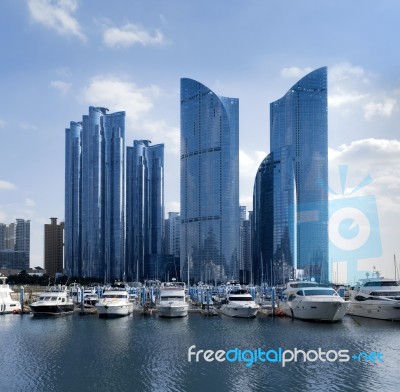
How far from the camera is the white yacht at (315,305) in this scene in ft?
211

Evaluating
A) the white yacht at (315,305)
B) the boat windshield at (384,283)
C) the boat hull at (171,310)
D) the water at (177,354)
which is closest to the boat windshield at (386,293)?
the boat windshield at (384,283)

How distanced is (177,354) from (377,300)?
3347cm

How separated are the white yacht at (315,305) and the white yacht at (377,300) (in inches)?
160

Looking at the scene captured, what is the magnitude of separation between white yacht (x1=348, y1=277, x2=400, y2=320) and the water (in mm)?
1854

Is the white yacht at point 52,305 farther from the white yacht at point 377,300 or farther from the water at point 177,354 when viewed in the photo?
the white yacht at point 377,300

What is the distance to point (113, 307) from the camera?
71.8 m

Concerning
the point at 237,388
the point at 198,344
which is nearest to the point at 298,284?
the point at 198,344

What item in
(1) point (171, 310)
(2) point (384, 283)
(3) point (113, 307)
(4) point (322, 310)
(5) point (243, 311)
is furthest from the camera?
(3) point (113, 307)

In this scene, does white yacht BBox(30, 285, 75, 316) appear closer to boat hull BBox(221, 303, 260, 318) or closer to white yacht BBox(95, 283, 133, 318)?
white yacht BBox(95, 283, 133, 318)

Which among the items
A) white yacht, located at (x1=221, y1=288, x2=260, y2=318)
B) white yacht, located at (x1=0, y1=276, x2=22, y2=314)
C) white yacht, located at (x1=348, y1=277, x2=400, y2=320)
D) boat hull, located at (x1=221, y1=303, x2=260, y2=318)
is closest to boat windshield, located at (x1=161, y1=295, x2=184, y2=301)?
white yacht, located at (x1=221, y1=288, x2=260, y2=318)

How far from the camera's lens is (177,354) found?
44.0 metres

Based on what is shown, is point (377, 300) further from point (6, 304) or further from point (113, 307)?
point (6, 304)

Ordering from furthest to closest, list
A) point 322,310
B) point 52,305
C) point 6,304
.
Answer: point 6,304
point 52,305
point 322,310

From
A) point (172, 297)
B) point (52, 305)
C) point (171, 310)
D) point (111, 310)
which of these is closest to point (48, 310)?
point (52, 305)
